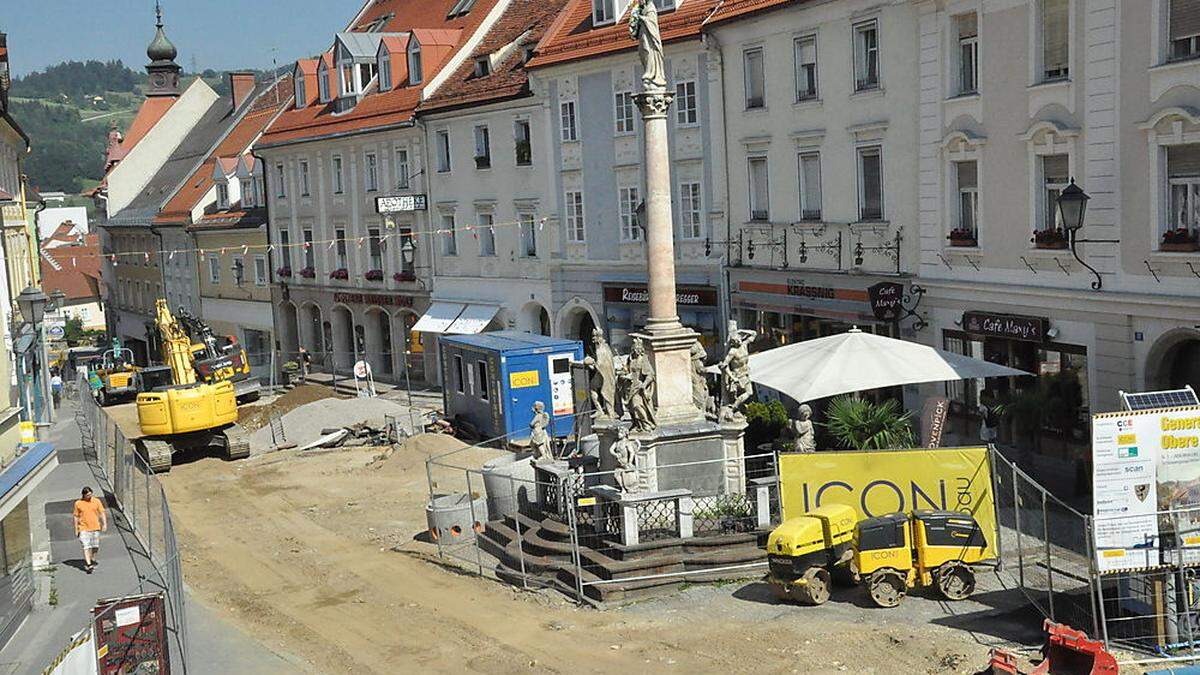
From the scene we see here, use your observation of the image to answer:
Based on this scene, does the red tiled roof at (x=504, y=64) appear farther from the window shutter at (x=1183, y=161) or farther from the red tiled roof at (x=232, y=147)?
the window shutter at (x=1183, y=161)

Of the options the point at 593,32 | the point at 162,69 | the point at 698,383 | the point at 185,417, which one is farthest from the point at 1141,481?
the point at 162,69

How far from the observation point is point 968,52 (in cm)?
2491

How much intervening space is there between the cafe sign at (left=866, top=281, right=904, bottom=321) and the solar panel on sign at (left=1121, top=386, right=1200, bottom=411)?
13.2 m

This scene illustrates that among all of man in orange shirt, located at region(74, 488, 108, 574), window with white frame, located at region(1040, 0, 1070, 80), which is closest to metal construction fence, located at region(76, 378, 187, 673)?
man in orange shirt, located at region(74, 488, 108, 574)

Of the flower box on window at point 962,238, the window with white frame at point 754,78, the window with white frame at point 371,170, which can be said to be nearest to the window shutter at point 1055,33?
the flower box on window at point 962,238

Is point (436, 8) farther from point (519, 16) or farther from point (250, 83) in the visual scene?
point (250, 83)

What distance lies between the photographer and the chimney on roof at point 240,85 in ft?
214

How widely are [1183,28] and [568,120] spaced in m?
20.4

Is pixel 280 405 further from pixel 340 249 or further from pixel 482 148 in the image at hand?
pixel 340 249

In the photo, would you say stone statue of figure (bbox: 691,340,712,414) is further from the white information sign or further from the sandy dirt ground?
the white information sign

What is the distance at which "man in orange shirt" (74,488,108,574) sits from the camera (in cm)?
2091

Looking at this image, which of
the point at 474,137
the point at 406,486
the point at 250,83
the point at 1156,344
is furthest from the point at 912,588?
the point at 250,83

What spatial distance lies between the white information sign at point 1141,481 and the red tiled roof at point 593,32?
2111cm

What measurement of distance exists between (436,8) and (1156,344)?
3393 centimetres
